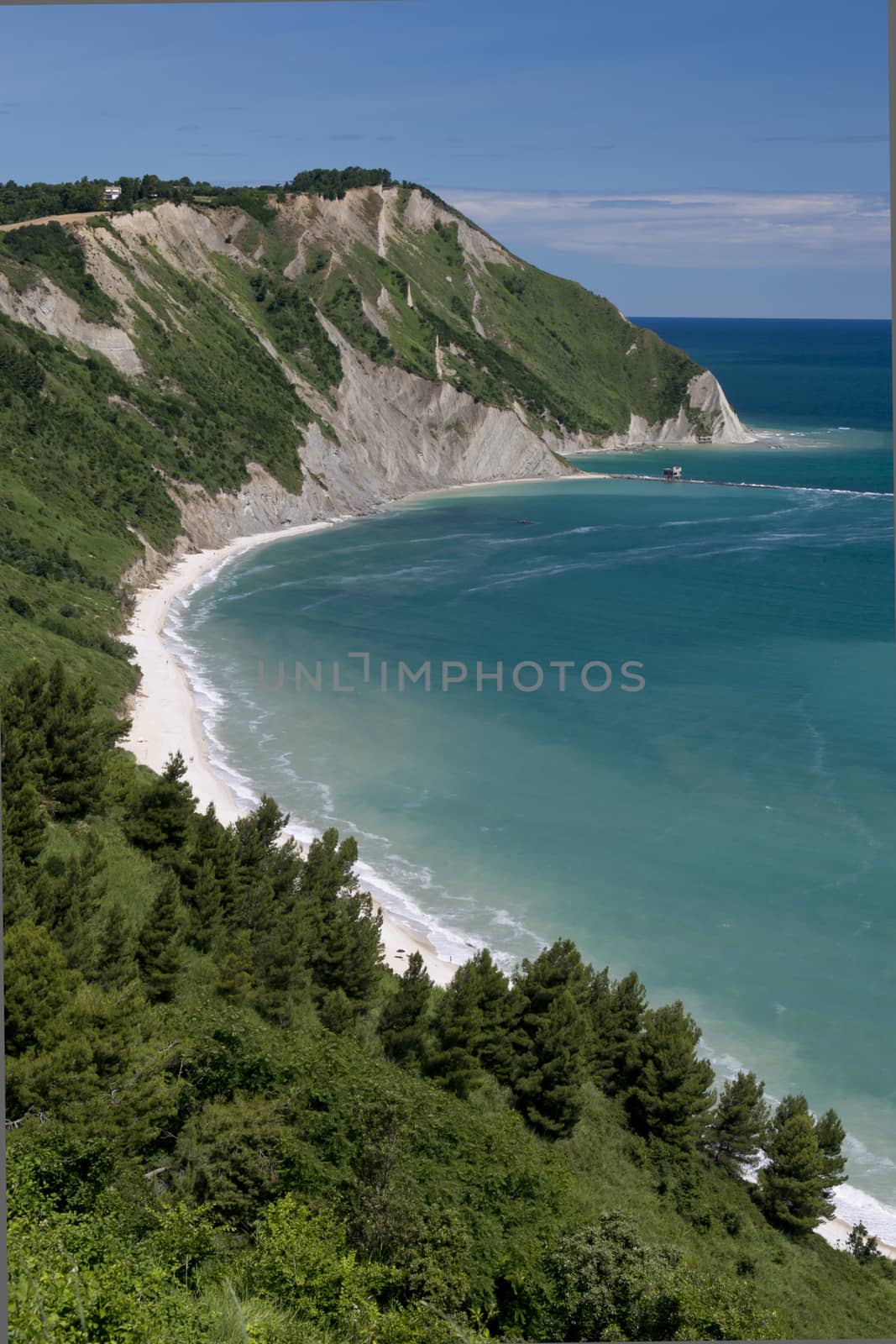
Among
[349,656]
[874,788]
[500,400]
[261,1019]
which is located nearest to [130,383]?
[349,656]

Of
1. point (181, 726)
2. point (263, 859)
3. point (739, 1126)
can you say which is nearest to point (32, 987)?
point (263, 859)

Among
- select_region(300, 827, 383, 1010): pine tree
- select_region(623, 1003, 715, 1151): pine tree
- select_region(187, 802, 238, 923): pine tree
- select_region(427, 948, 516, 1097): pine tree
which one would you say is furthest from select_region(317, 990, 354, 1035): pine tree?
select_region(623, 1003, 715, 1151): pine tree

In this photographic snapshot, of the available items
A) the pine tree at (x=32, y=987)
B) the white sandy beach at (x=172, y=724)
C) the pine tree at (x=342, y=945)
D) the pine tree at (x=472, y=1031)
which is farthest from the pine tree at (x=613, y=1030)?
the pine tree at (x=32, y=987)

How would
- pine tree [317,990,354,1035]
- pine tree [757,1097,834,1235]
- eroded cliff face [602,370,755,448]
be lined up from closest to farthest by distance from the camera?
pine tree [757,1097,834,1235]
pine tree [317,990,354,1035]
eroded cliff face [602,370,755,448]

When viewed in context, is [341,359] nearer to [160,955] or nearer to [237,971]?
[237,971]

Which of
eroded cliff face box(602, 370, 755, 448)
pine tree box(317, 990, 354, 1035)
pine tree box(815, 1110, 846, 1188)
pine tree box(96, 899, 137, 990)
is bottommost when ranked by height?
pine tree box(96, 899, 137, 990)

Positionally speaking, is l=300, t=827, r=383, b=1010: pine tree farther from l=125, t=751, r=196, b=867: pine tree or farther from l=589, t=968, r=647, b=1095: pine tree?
l=589, t=968, r=647, b=1095: pine tree

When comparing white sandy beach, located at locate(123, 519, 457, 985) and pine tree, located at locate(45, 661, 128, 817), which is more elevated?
white sandy beach, located at locate(123, 519, 457, 985)

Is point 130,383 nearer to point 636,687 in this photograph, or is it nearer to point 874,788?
point 636,687
